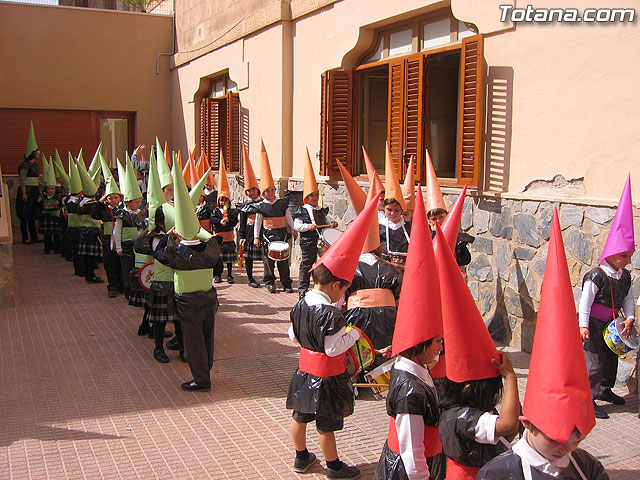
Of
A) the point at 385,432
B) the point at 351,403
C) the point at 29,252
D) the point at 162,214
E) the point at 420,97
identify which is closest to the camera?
the point at 351,403

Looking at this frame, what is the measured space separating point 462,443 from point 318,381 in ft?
4.77

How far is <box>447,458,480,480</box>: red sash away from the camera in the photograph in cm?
282

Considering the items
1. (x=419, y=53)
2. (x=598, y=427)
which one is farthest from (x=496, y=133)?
(x=598, y=427)

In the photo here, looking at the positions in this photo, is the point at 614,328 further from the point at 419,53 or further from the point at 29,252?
the point at 29,252

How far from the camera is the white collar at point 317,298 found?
13.1ft

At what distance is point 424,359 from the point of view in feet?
10.3

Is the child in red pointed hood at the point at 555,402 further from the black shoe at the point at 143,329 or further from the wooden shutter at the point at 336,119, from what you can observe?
the wooden shutter at the point at 336,119

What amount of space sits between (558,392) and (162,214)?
5.00m

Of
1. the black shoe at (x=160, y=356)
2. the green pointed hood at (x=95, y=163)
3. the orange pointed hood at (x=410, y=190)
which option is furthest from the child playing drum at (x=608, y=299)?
the green pointed hood at (x=95, y=163)

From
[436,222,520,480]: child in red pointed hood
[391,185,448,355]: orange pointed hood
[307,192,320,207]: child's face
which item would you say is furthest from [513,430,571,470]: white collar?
[307,192,320,207]: child's face

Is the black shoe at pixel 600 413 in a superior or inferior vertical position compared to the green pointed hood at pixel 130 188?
inferior

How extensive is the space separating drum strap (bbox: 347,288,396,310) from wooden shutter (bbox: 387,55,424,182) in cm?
346

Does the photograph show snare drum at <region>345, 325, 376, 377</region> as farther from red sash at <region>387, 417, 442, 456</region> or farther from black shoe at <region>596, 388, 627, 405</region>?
black shoe at <region>596, 388, 627, 405</region>

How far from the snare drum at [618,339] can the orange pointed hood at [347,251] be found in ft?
7.90
